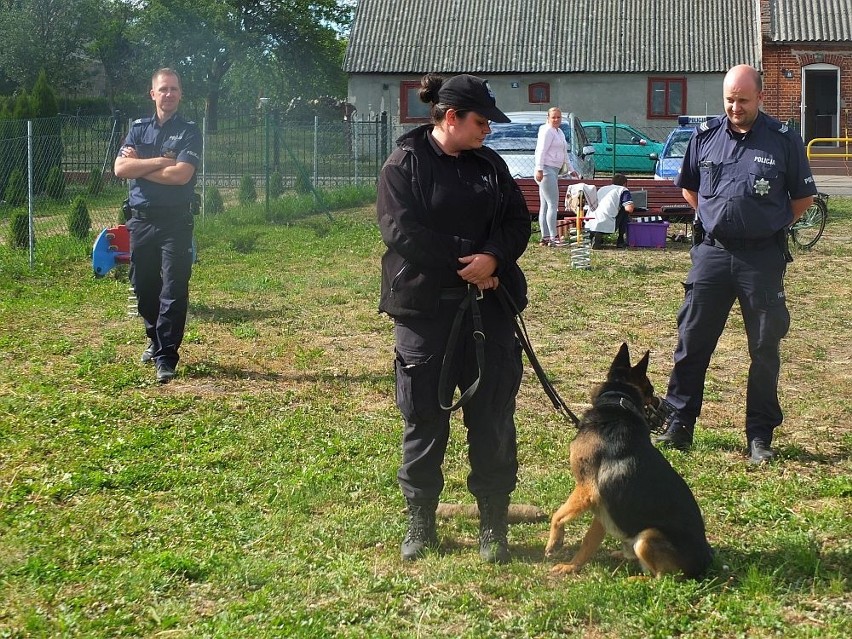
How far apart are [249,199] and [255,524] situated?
596 inches

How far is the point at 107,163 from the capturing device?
21562 millimetres

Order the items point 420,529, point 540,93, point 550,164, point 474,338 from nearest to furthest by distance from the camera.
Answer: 1. point 474,338
2. point 420,529
3. point 550,164
4. point 540,93

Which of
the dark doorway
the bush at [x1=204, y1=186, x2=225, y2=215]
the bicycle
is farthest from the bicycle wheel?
the dark doorway

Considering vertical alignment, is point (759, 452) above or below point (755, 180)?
below

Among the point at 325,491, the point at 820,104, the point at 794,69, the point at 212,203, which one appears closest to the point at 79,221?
the point at 212,203

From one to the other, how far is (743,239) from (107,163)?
718 inches

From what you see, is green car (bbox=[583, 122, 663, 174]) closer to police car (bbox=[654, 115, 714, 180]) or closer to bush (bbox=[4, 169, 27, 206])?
police car (bbox=[654, 115, 714, 180])

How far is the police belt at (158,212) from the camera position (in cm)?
720

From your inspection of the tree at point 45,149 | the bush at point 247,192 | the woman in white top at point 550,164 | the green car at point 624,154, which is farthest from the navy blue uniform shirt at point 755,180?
the green car at point 624,154

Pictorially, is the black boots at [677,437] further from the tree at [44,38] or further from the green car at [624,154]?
the tree at [44,38]

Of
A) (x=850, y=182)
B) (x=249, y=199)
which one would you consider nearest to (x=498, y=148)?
(x=249, y=199)

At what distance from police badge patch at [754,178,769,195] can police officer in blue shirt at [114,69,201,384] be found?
12.2ft

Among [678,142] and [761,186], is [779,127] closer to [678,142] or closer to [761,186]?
[761,186]

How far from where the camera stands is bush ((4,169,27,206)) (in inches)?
711
